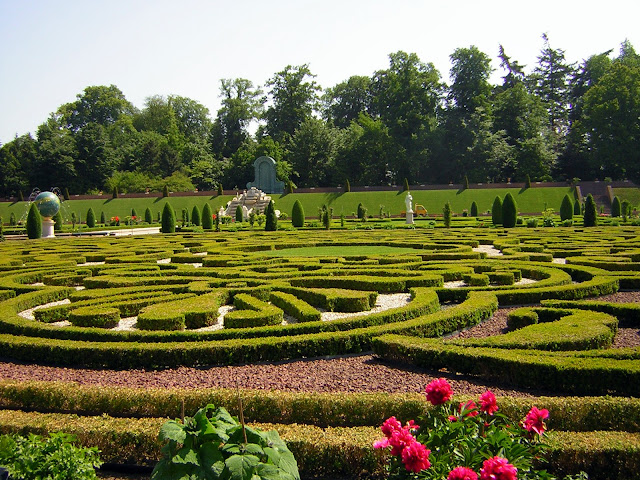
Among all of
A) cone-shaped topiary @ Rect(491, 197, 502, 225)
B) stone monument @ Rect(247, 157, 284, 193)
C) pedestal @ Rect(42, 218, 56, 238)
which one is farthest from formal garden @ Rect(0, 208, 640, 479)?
stone monument @ Rect(247, 157, 284, 193)

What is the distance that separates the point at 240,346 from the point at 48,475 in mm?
2547

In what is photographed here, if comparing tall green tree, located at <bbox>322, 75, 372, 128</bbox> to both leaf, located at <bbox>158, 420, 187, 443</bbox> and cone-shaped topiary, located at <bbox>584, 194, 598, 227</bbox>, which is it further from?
leaf, located at <bbox>158, 420, 187, 443</bbox>

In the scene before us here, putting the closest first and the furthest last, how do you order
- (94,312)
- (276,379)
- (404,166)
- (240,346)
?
(276,379) → (240,346) → (94,312) → (404,166)

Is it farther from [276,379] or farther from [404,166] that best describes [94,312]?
[404,166]

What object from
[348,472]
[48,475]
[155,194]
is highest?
[155,194]

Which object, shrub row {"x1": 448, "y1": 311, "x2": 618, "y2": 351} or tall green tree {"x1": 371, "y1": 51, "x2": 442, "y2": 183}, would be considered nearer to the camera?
shrub row {"x1": 448, "y1": 311, "x2": 618, "y2": 351}

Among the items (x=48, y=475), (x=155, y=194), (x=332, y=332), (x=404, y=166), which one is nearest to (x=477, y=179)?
(x=404, y=166)

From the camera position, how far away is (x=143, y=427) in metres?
3.55

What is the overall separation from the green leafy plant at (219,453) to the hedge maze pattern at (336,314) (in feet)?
8.73

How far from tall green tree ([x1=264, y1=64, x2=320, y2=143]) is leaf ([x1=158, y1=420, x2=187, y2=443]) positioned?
57.3 m

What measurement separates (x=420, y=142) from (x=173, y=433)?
48.3 metres

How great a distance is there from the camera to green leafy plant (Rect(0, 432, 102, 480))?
A: 2.79m

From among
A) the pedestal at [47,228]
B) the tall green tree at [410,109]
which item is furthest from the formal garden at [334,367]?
the tall green tree at [410,109]

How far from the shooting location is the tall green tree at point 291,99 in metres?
59.1
